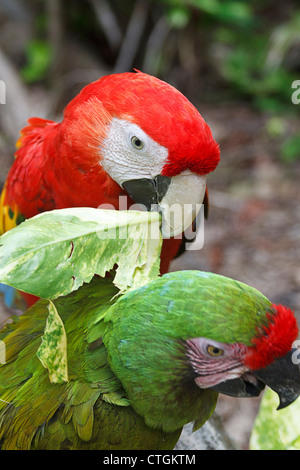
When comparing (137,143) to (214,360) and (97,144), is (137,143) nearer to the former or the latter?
(97,144)

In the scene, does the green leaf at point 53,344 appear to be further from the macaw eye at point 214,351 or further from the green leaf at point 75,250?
the macaw eye at point 214,351

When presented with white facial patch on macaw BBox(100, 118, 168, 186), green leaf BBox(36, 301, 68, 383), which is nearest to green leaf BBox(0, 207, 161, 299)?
green leaf BBox(36, 301, 68, 383)

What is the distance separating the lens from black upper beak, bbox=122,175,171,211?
4.40 ft

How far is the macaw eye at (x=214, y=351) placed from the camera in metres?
0.94

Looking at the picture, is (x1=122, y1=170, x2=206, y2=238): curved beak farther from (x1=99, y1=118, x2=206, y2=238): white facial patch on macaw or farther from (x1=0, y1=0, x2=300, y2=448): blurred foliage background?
(x1=0, y1=0, x2=300, y2=448): blurred foliage background

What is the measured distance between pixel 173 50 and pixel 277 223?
2339 mm

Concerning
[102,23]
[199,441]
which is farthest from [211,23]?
[199,441]

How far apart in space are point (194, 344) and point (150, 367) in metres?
0.10

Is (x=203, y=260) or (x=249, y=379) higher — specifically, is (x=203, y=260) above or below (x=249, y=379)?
below

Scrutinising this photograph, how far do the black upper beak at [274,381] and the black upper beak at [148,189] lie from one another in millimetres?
544

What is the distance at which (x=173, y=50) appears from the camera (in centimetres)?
496

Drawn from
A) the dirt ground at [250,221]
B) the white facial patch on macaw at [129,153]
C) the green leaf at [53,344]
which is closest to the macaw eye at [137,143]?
the white facial patch on macaw at [129,153]

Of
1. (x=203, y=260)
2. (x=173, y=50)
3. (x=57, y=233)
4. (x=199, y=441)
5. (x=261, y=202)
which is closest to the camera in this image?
(x=57, y=233)

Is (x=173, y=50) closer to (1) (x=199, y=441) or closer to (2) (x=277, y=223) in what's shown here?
(2) (x=277, y=223)
